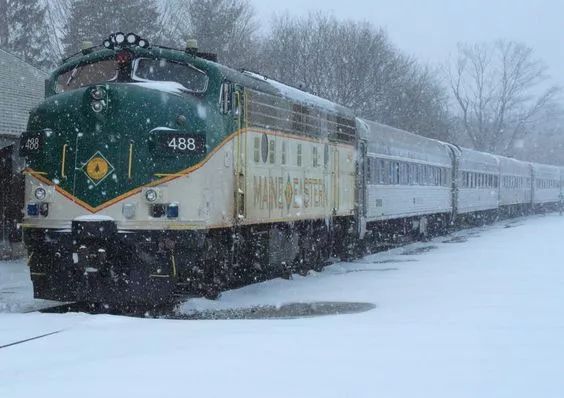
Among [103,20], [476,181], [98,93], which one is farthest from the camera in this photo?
[103,20]

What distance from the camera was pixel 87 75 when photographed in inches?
431

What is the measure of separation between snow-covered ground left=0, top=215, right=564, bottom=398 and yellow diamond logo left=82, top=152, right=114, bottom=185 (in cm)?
208

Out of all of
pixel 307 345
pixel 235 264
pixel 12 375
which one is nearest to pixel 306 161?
pixel 235 264

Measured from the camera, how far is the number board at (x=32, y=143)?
10.2 meters

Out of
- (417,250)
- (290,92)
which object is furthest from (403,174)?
(290,92)

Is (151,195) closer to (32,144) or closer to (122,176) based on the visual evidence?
(122,176)

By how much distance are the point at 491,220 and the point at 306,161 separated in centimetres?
2879

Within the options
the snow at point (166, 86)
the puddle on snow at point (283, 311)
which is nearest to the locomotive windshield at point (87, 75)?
the snow at point (166, 86)

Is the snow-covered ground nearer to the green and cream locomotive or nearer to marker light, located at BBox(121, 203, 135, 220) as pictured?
the green and cream locomotive

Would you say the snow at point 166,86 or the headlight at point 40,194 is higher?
the snow at point 166,86

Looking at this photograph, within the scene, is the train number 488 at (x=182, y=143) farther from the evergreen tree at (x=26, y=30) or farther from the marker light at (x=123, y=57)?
the evergreen tree at (x=26, y=30)

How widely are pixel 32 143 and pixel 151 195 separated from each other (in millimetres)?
2018

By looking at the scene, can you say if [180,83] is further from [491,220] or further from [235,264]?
[491,220]

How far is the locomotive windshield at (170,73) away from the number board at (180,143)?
0.97 metres
